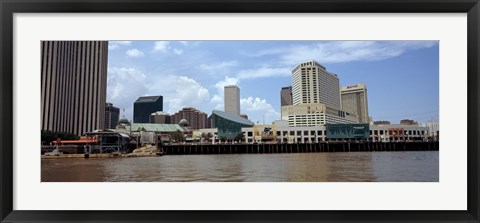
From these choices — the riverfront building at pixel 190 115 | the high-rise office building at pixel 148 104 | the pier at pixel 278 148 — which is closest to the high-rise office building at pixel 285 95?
the riverfront building at pixel 190 115

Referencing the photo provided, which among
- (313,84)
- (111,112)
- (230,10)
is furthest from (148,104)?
(230,10)

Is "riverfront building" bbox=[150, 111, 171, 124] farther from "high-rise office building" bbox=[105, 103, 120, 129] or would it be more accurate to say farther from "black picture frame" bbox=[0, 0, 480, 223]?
"black picture frame" bbox=[0, 0, 480, 223]

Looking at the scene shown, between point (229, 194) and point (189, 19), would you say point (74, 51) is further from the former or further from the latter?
point (229, 194)

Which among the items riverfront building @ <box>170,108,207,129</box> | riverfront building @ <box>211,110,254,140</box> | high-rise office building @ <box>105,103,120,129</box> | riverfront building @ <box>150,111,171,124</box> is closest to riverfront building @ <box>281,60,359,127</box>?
riverfront building @ <box>211,110,254,140</box>

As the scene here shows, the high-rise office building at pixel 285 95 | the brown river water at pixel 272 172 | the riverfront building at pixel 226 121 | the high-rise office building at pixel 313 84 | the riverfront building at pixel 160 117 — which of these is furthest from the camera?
the riverfront building at pixel 226 121

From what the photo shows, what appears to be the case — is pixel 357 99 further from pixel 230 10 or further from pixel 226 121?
pixel 230 10

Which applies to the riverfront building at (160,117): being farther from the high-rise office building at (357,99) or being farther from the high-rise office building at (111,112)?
the high-rise office building at (357,99)

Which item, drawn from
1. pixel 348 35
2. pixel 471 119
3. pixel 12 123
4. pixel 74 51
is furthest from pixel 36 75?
pixel 471 119
